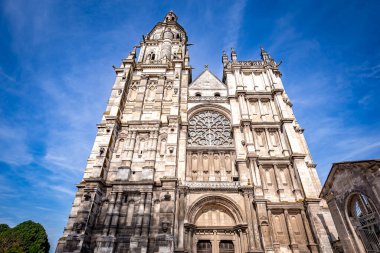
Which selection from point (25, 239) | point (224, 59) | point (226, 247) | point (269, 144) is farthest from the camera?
point (224, 59)

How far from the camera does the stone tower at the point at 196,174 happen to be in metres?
12.8

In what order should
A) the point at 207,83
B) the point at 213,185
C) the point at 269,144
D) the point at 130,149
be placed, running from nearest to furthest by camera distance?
the point at 213,185, the point at 130,149, the point at 269,144, the point at 207,83

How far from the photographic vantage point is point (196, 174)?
16500 mm

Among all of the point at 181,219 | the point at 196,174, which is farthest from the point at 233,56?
the point at 181,219

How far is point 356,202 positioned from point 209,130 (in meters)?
12.1

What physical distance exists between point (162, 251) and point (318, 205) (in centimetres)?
1043

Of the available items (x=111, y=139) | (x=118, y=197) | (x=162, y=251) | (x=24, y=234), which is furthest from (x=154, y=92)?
(x=24, y=234)

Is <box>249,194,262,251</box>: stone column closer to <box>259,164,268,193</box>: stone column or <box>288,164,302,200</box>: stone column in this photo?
<box>259,164,268,193</box>: stone column

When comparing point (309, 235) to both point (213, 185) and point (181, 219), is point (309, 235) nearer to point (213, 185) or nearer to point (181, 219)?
point (213, 185)

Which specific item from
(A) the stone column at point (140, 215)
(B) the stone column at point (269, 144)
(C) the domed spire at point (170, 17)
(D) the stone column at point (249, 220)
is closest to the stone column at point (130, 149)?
(A) the stone column at point (140, 215)

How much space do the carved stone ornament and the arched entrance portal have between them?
5.35 m

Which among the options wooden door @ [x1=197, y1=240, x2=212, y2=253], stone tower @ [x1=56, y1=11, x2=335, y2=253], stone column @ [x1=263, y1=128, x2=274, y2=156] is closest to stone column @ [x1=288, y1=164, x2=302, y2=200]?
stone tower @ [x1=56, y1=11, x2=335, y2=253]

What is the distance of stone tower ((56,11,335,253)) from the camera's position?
1278 cm

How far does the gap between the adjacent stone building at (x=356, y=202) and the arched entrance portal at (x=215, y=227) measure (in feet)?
18.9
